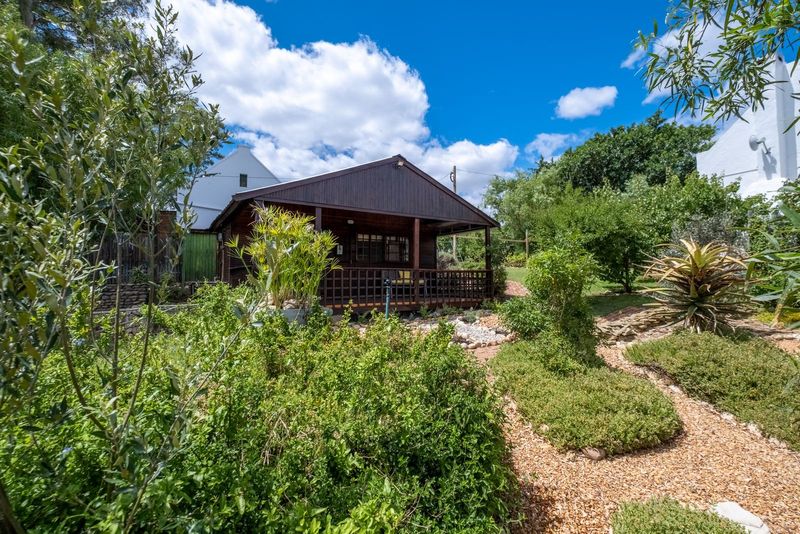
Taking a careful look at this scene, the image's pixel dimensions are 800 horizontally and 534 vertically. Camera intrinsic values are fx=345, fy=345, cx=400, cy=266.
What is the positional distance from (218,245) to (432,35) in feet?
35.3

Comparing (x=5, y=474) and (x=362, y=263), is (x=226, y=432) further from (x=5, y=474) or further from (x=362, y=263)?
(x=362, y=263)

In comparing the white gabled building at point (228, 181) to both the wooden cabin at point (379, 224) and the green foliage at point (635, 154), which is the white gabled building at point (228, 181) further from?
the green foliage at point (635, 154)

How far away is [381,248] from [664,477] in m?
11.0

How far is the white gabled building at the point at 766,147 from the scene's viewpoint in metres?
11.6

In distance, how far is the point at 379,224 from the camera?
12180mm

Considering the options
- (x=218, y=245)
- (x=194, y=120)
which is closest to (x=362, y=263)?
(x=218, y=245)

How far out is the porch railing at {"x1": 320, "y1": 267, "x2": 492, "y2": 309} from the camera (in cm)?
862

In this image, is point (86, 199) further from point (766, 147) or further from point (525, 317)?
point (766, 147)

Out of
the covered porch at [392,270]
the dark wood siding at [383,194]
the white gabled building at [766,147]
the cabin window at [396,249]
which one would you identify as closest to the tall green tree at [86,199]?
the covered porch at [392,270]

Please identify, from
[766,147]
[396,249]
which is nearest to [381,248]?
[396,249]

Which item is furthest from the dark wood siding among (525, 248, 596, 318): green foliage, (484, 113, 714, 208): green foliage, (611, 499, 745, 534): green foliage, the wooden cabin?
(484, 113, 714, 208): green foliage

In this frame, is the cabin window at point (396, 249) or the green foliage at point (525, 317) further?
the cabin window at point (396, 249)

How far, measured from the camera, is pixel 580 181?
31.0 metres

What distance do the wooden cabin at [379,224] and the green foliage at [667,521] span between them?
20.0ft
